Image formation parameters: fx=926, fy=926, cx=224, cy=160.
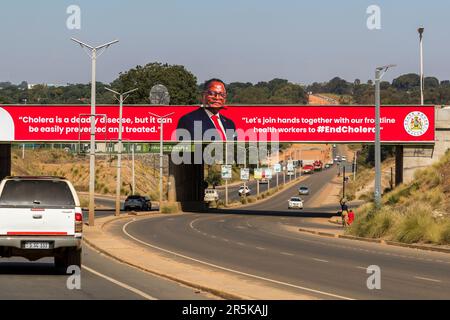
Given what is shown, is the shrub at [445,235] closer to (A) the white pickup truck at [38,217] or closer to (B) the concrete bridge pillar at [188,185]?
(A) the white pickup truck at [38,217]

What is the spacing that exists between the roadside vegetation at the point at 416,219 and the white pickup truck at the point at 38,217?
20269 millimetres

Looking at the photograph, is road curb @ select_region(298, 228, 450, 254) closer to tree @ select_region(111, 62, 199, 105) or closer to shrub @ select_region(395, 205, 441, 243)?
shrub @ select_region(395, 205, 441, 243)

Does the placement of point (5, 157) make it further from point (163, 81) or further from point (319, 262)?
point (163, 81)

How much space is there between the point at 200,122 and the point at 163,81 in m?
80.1

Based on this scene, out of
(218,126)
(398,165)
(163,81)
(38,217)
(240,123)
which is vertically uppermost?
(163,81)

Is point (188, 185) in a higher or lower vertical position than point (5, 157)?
lower

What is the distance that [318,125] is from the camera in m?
74.4

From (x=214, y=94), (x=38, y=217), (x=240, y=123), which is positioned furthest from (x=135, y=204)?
(x=38, y=217)

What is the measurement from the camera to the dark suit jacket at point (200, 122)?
75438 millimetres

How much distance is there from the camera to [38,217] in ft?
63.6
